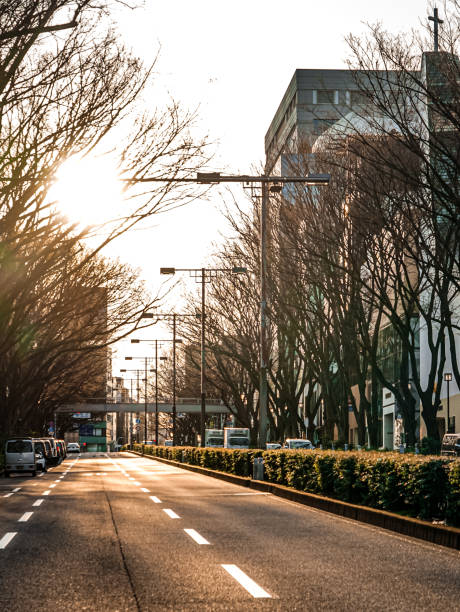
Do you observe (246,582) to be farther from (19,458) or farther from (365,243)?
(19,458)

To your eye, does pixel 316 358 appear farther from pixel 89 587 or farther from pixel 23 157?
pixel 89 587

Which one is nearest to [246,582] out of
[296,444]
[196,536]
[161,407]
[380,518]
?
[196,536]

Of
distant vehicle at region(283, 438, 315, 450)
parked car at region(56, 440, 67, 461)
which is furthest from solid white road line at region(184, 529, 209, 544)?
parked car at region(56, 440, 67, 461)

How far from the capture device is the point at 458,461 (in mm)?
11914

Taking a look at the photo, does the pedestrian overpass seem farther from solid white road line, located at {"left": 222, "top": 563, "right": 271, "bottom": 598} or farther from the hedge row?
solid white road line, located at {"left": 222, "top": 563, "right": 271, "bottom": 598}

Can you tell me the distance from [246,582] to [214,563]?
53.4 inches

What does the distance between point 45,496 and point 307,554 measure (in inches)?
540

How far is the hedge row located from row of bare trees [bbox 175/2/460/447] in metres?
5.45

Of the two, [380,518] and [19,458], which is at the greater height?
[380,518]

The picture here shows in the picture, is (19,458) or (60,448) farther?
(60,448)

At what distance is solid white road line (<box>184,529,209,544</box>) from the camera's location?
11.5 m

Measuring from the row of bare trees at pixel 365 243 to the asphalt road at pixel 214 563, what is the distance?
25.9 feet

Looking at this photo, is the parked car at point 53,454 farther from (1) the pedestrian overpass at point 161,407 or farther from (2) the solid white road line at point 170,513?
(1) the pedestrian overpass at point 161,407

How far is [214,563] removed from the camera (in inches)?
369
